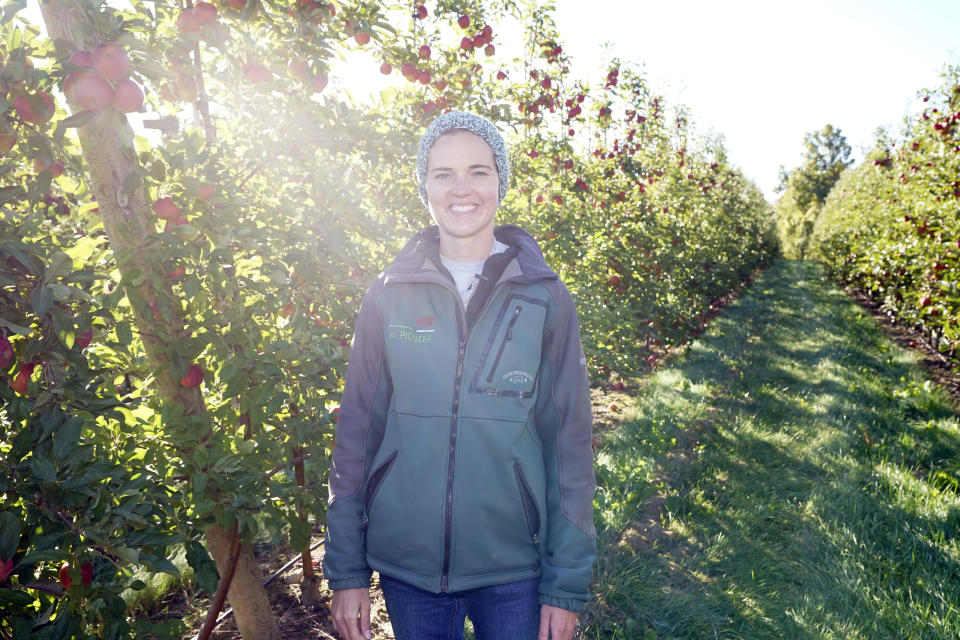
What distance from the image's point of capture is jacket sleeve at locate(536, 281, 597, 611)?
4.83ft

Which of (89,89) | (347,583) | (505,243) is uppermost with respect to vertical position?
(89,89)

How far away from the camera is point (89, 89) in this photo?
4.78 feet

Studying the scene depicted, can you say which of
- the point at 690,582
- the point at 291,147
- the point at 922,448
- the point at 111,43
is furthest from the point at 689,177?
the point at 111,43

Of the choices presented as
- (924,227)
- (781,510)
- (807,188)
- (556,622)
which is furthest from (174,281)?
(807,188)

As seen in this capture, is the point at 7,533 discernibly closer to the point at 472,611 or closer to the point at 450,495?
the point at 450,495

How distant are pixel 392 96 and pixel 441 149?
4.37 ft

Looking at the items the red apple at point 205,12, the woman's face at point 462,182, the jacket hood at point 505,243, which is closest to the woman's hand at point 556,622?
the jacket hood at point 505,243

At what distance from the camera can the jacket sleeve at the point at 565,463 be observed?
4.83ft

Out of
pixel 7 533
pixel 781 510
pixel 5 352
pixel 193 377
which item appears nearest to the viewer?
pixel 7 533

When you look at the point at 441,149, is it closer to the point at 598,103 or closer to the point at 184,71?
the point at 184,71

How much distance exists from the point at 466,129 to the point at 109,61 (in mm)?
943

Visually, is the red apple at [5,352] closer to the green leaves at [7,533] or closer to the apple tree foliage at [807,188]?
the green leaves at [7,533]

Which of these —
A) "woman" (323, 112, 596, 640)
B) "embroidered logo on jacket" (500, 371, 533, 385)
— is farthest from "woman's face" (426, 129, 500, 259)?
"embroidered logo on jacket" (500, 371, 533, 385)

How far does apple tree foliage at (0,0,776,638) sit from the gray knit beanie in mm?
624
